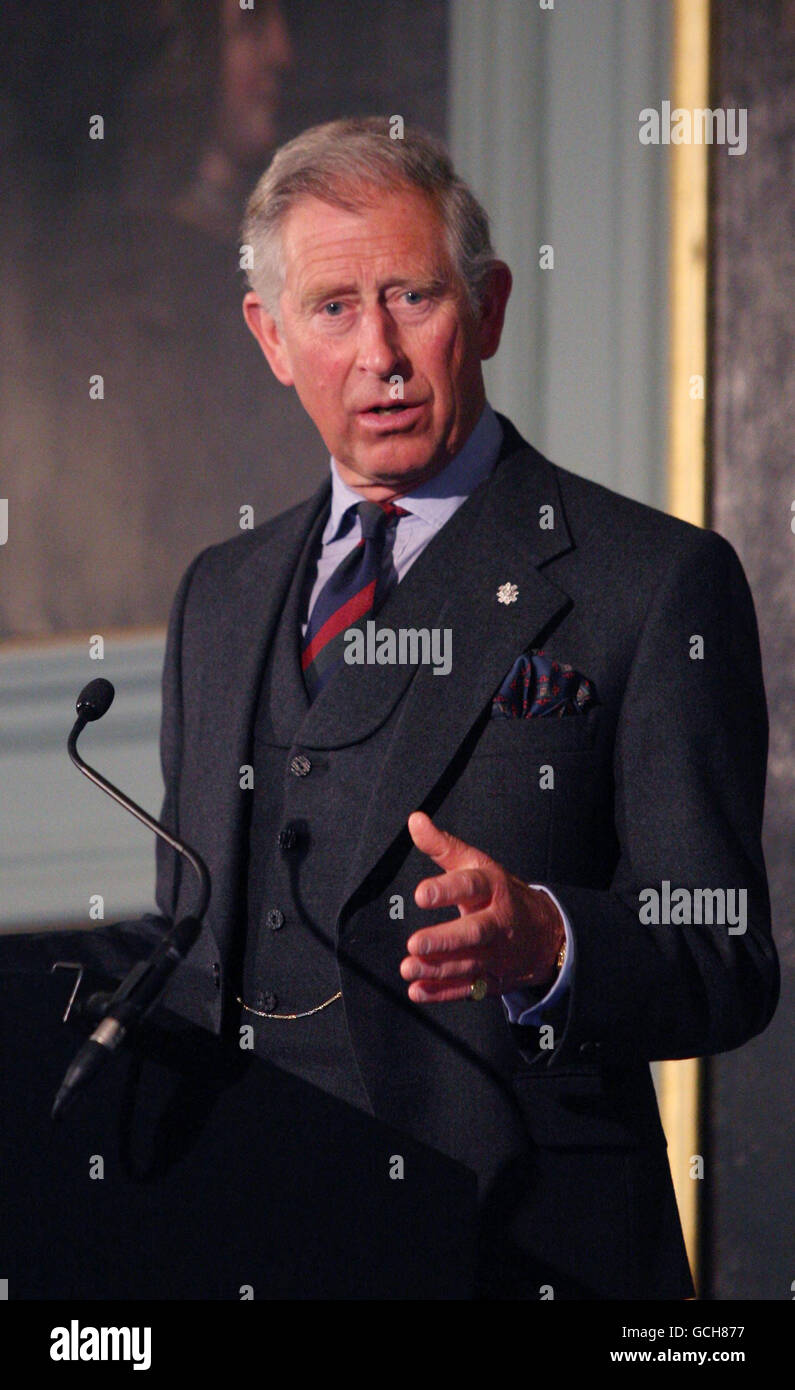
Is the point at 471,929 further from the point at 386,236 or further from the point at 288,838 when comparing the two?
the point at 386,236

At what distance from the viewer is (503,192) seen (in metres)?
2.43

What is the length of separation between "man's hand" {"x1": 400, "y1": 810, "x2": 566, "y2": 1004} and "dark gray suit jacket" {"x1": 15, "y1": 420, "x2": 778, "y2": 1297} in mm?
68

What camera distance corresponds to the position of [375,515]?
5.42ft

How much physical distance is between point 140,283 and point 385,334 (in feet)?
4.32

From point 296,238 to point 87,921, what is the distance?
143 centimetres

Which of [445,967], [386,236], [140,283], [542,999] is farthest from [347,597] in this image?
[140,283]

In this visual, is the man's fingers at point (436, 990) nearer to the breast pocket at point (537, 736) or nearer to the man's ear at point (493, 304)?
the breast pocket at point (537, 736)

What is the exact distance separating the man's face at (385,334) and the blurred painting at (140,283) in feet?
3.33

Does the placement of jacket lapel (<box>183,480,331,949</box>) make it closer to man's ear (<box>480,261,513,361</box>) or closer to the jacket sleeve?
man's ear (<box>480,261,513,361</box>)

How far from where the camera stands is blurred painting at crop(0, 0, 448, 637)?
8.79 ft

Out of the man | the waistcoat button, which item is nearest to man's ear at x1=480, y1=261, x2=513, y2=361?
the man
